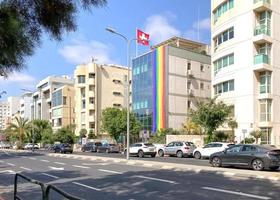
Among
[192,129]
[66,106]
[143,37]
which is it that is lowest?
[192,129]

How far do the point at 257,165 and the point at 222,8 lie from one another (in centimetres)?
3280

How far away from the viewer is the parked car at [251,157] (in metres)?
24.1

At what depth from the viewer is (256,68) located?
47.2 metres

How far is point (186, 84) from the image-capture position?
74.1 metres

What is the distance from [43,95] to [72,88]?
24.2m

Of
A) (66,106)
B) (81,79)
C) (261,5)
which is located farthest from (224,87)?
(66,106)

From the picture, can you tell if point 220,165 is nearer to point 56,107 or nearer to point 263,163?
point 263,163

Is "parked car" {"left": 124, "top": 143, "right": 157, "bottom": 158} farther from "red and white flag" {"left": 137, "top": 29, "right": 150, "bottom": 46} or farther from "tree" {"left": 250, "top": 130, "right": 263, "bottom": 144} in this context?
"red and white flag" {"left": 137, "top": 29, "right": 150, "bottom": 46}

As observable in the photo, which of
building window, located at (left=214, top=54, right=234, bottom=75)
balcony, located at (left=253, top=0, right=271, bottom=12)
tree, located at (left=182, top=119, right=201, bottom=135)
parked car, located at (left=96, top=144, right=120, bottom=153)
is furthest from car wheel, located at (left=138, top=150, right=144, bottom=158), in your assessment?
balcony, located at (left=253, top=0, right=271, bottom=12)

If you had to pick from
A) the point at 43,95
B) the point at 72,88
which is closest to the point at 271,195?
the point at 72,88

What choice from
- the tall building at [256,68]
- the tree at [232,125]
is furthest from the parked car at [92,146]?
the tall building at [256,68]

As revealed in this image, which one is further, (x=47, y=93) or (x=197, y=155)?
(x=47, y=93)

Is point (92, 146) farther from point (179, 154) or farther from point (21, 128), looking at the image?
point (21, 128)

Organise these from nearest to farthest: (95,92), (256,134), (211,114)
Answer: (256,134) → (211,114) → (95,92)
